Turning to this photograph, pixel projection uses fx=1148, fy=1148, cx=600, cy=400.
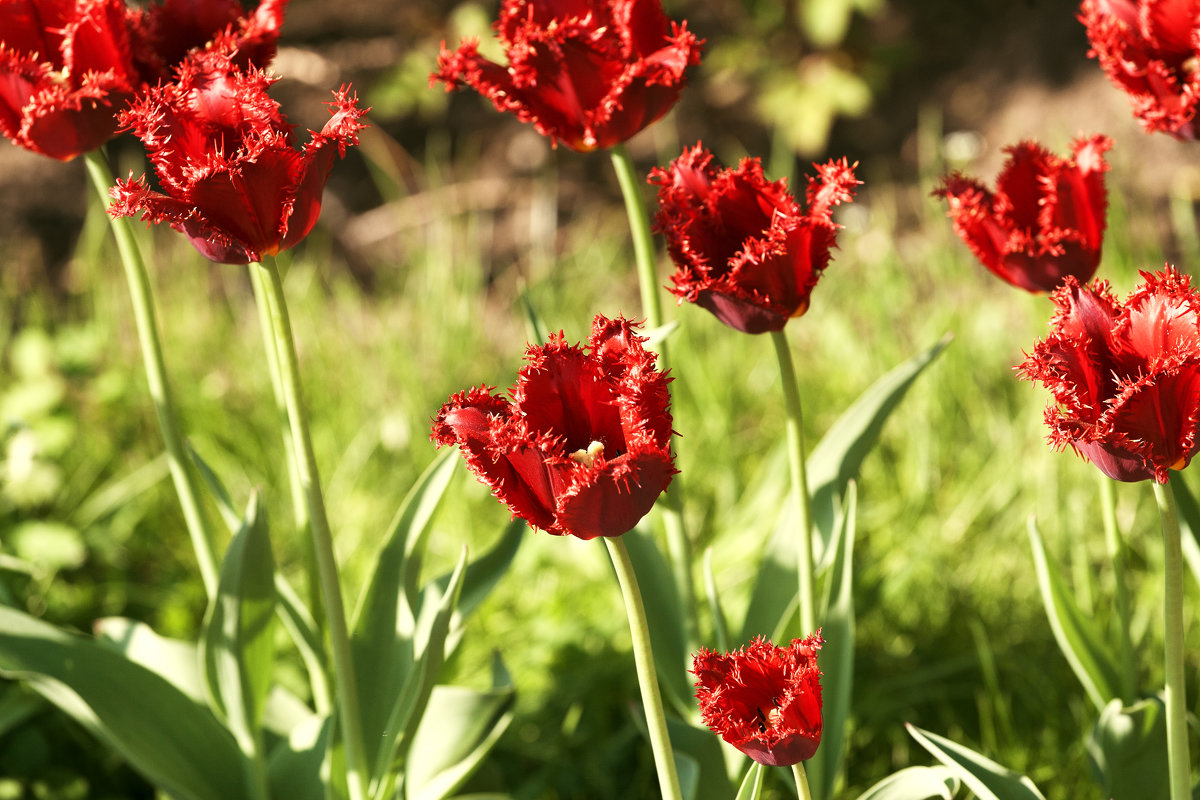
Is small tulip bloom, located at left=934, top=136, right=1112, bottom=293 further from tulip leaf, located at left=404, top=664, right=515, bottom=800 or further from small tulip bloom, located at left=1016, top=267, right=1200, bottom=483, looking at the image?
tulip leaf, located at left=404, top=664, right=515, bottom=800

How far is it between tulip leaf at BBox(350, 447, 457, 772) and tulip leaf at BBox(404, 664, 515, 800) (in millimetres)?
57

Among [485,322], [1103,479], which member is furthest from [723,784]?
[485,322]

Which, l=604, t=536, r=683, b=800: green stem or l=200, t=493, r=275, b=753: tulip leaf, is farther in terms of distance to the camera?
l=200, t=493, r=275, b=753: tulip leaf

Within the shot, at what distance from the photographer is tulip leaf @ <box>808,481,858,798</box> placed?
1.31 metres

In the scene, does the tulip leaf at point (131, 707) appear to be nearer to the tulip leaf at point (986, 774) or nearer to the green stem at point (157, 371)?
the green stem at point (157, 371)

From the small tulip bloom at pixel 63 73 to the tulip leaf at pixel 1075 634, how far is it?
1.08 m

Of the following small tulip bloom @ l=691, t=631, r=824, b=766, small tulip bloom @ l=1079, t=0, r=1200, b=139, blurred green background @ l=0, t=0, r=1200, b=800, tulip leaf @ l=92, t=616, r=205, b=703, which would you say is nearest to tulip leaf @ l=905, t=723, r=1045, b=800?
small tulip bloom @ l=691, t=631, r=824, b=766

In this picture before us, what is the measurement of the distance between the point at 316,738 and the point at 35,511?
1.27 metres

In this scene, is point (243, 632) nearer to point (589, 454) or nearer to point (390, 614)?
point (390, 614)

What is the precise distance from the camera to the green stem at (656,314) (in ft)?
4.23

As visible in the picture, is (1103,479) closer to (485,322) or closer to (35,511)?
(35,511)

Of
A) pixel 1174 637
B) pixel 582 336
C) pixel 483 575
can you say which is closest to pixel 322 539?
pixel 483 575

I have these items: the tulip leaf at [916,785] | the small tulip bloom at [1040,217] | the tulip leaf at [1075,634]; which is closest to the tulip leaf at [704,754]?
the tulip leaf at [916,785]

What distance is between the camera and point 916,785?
3.66ft
